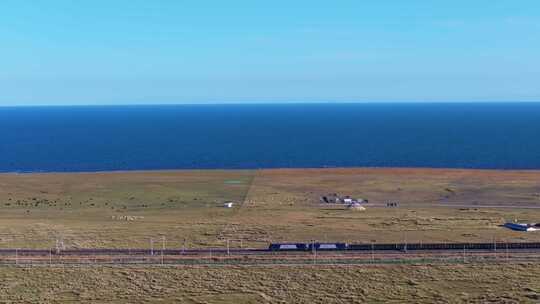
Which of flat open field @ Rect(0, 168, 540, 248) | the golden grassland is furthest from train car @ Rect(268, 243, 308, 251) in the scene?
flat open field @ Rect(0, 168, 540, 248)

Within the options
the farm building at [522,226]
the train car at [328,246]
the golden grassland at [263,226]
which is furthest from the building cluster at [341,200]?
the train car at [328,246]

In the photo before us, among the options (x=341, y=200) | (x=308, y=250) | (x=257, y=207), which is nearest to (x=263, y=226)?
(x=308, y=250)

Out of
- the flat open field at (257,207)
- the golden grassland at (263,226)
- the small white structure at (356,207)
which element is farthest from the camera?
the small white structure at (356,207)

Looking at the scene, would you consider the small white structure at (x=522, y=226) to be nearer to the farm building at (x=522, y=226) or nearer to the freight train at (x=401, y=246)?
the farm building at (x=522, y=226)

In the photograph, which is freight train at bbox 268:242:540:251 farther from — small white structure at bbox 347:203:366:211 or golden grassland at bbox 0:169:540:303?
small white structure at bbox 347:203:366:211

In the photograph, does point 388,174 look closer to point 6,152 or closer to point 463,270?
point 463,270

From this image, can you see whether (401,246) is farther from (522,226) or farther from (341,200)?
(341,200)

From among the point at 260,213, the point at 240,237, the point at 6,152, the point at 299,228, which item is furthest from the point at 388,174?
the point at 6,152
